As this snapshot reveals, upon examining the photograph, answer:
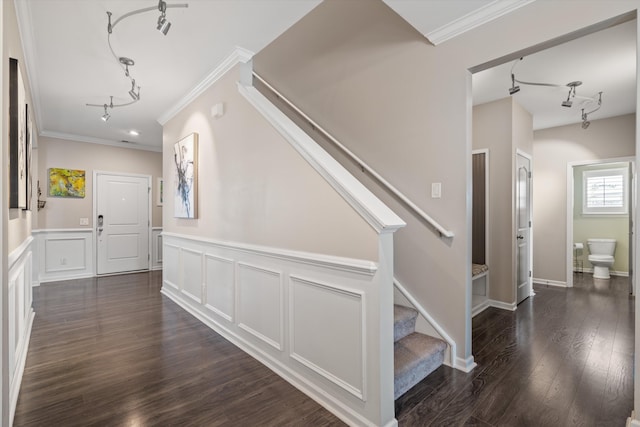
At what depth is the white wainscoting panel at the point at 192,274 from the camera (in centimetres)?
352

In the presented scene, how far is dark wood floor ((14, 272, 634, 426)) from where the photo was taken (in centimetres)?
181

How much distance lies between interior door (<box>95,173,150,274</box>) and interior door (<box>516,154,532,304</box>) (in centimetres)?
673

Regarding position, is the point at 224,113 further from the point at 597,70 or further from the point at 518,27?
the point at 597,70

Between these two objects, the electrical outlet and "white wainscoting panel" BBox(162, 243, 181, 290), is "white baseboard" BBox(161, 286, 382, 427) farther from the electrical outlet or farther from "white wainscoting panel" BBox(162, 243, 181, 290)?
the electrical outlet

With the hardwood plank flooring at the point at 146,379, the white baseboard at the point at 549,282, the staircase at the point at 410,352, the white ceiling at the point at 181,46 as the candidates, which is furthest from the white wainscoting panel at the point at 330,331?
the white baseboard at the point at 549,282

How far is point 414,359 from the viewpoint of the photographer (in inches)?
83.1

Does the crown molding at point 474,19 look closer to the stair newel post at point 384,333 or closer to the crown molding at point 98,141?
the stair newel post at point 384,333

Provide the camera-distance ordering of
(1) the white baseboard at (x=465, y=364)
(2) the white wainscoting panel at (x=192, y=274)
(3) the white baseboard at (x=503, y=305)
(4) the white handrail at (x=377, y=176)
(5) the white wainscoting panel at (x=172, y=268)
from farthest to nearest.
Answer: (5) the white wainscoting panel at (x=172, y=268) < (3) the white baseboard at (x=503, y=305) < (2) the white wainscoting panel at (x=192, y=274) < (4) the white handrail at (x=377, y=176) < (1) the white baseboard at (x=465, y=364)

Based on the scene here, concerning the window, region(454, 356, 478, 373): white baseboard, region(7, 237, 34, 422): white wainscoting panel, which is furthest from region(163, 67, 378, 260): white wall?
the window

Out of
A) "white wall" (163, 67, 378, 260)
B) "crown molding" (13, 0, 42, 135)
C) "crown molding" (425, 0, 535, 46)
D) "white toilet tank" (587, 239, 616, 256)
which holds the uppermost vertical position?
"crown molding" (13, 0, 42, 135)

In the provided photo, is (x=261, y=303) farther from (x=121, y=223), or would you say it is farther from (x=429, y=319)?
(x=121, y=223)

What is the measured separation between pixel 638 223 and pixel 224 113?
3216 millimetres

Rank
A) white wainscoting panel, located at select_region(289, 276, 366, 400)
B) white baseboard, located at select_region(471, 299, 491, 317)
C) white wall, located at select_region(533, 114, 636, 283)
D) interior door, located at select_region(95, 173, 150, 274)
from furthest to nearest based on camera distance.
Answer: interior door, located at select_region(95, 173, 150, 274) < white wall, located at select_region(533, 114, 636, 283) < white baseboard, located at select_region(471, 299, 491, 317) < white wainscoting panel, located at select_region(289, 276, 366, 400)

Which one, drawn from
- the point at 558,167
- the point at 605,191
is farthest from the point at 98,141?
the point at 605,191
